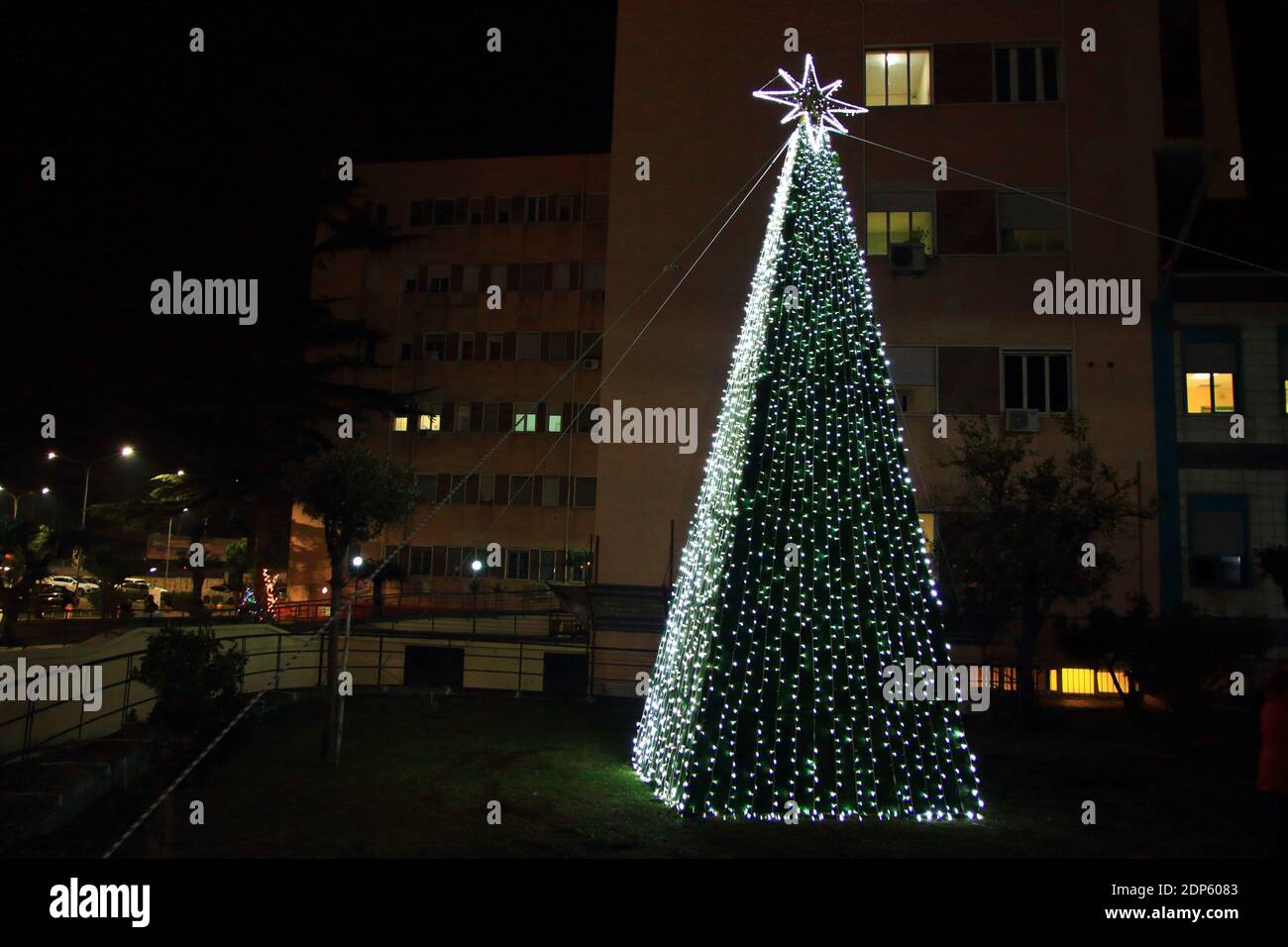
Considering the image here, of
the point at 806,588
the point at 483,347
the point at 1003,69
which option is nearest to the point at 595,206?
the point at 483,347

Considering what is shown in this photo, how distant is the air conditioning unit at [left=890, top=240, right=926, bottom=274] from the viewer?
1683 centimetres

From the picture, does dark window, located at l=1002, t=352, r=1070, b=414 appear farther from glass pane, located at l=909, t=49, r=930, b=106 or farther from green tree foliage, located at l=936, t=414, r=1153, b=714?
glass pane, located at l=909, t=49, r=930, b=106

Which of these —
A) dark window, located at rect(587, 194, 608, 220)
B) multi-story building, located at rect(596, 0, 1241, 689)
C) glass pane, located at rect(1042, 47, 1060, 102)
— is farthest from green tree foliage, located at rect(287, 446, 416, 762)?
dark window, located at rect(587, 194, 608, 220)

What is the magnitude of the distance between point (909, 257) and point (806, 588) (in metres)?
10.2

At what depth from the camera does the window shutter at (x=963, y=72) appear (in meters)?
17.5

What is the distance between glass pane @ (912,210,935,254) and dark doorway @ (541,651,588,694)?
11862mm

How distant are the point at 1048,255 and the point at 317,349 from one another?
1204 inches

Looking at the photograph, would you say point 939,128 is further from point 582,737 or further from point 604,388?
point 582,737

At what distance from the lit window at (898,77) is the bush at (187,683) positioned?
15189mm

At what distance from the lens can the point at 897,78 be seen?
17797 millimetres

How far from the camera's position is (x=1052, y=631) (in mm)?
16297

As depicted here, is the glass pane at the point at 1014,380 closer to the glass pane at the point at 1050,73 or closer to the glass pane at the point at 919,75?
the glass pane at the point at 1050,73

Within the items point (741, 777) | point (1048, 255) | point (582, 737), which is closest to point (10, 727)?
point (582, 737)

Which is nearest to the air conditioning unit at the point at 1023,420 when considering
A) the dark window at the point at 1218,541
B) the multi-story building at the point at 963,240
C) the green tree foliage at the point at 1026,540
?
the multi-story building at the point at 963,240
